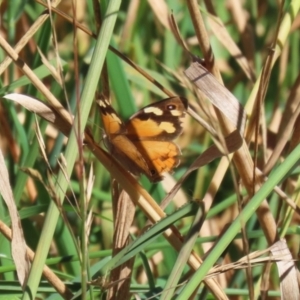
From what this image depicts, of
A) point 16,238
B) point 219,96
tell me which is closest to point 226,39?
point 219,96

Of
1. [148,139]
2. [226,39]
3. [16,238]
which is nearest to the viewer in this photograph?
[16,238]

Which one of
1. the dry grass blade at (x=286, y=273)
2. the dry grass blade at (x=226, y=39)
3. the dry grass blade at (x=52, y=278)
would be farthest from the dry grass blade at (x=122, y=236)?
the dry grass blade at (x=226, y=39)

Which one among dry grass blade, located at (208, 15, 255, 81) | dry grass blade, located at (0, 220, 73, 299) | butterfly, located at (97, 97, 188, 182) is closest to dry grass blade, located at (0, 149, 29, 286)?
dry grass blade, located at (0, 220, 73, 299)

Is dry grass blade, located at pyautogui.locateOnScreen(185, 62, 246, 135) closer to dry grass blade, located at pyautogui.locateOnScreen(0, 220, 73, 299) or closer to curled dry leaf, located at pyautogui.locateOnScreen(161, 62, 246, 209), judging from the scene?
curled dry leaf, located at pyautogui.locateOnScreen(161, 62, 246, 209)

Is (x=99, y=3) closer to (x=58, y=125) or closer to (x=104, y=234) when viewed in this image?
(x=58, y=125)

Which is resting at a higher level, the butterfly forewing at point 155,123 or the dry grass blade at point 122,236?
the butterfly forewing at point 155,123

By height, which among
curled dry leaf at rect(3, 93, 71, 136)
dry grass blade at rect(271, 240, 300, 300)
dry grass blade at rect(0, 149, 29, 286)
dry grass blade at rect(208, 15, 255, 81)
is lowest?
dry grass blade at rect(271, 240, 300, 300)

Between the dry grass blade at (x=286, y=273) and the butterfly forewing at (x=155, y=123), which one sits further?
the butterfly forewing at (x=155, y=123)

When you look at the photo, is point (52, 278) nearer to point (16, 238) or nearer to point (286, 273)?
point (16, 238)

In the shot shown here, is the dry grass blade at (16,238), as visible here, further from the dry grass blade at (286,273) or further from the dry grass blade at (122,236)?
the dry grass blade at (286,273)
